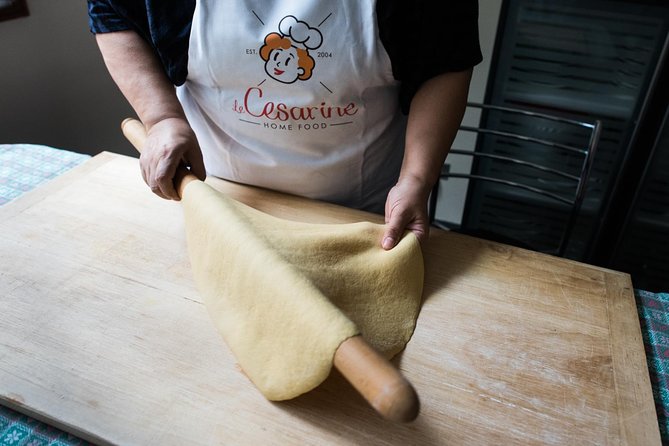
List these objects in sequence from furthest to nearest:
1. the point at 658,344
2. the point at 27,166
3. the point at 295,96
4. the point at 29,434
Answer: the point at 27,166 < the point at 295,96 < the point at 658,344 < the point at 29,434

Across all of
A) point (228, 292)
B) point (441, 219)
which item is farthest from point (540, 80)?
point (228, 292)

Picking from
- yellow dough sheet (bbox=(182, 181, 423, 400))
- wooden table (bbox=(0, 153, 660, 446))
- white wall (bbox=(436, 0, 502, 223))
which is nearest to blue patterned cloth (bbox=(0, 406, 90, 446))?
wooden table (bbox=(0, 153, 660, 446))

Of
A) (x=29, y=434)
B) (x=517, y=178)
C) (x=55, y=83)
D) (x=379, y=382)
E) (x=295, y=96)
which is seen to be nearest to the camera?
(x=379, y=382)

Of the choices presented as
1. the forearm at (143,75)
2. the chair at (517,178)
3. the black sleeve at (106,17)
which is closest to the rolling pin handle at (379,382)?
the forearm at (143,75)

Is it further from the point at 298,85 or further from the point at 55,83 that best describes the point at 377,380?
the point at 55,83

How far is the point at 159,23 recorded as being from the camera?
688 millimetres

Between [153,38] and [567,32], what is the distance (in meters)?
1.29

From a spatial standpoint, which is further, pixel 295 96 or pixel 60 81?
pixel 60 81

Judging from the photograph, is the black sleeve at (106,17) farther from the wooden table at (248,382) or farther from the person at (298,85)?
the wooden table at (248,382)

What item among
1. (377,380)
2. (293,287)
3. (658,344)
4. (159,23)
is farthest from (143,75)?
(658,344)

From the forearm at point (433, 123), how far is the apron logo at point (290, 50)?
0.17 meters

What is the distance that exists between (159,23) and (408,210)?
426mm

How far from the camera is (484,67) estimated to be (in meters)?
1.61

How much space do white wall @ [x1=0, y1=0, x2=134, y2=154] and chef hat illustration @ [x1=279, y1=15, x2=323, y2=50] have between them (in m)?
1.11
